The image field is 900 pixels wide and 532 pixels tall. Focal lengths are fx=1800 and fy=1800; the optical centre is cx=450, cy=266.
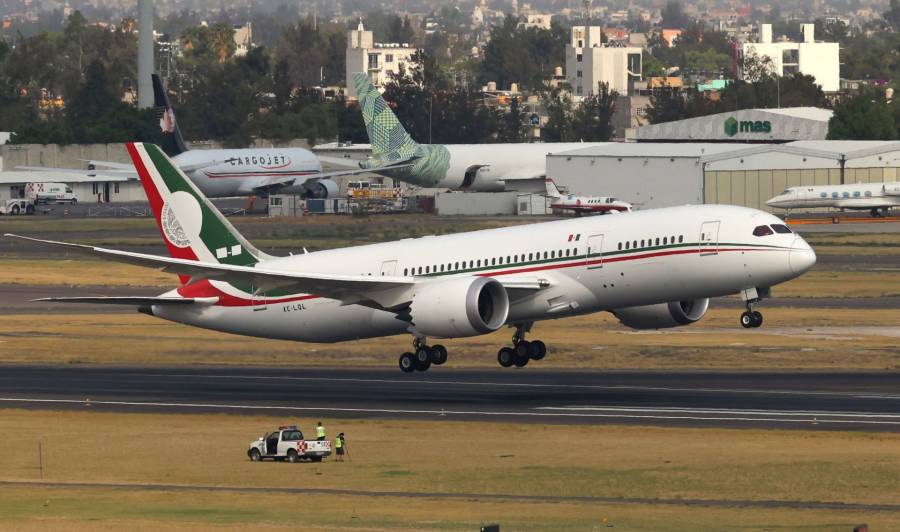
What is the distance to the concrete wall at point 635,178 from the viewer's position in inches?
6516

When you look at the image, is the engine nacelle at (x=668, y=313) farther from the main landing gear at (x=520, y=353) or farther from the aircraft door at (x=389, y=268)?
the aircraft door at (x=389, y=268)

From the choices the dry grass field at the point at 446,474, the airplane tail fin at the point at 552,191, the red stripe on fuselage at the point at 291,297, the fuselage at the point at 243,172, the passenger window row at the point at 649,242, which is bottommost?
the dry grass field at the point at 446,474

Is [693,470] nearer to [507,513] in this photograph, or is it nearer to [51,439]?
[507,513]

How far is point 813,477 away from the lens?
164ft

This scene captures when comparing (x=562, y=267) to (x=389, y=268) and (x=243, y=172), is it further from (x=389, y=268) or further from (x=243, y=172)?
(x=243, y=172)

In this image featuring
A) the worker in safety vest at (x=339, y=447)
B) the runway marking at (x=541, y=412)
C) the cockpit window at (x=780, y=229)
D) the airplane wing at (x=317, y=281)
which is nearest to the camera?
the worker in safety vest at (x=339, y=447)

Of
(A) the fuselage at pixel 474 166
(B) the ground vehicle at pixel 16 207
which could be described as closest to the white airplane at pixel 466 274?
(A) the fuselage at pixel 474 166

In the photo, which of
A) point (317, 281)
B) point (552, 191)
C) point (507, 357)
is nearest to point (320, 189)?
point (552, 191)

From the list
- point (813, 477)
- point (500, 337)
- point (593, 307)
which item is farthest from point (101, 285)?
point (813, 477)

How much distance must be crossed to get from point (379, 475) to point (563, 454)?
6062 millimetres

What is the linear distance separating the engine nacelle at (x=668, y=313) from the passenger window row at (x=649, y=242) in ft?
13.1

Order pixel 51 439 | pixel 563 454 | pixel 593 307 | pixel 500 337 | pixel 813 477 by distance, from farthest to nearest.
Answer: pixel 500 337, pixel 593 307, pixel 51 439, pixel 563 454, pixel 813 477

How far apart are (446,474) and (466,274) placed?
50.6 ft

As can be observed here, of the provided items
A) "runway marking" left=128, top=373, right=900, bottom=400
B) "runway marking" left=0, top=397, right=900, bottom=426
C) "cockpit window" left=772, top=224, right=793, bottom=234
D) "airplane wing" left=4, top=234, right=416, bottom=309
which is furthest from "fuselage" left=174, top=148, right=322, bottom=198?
"cockpit window" left=772, top=224, right=793, bottom=234
